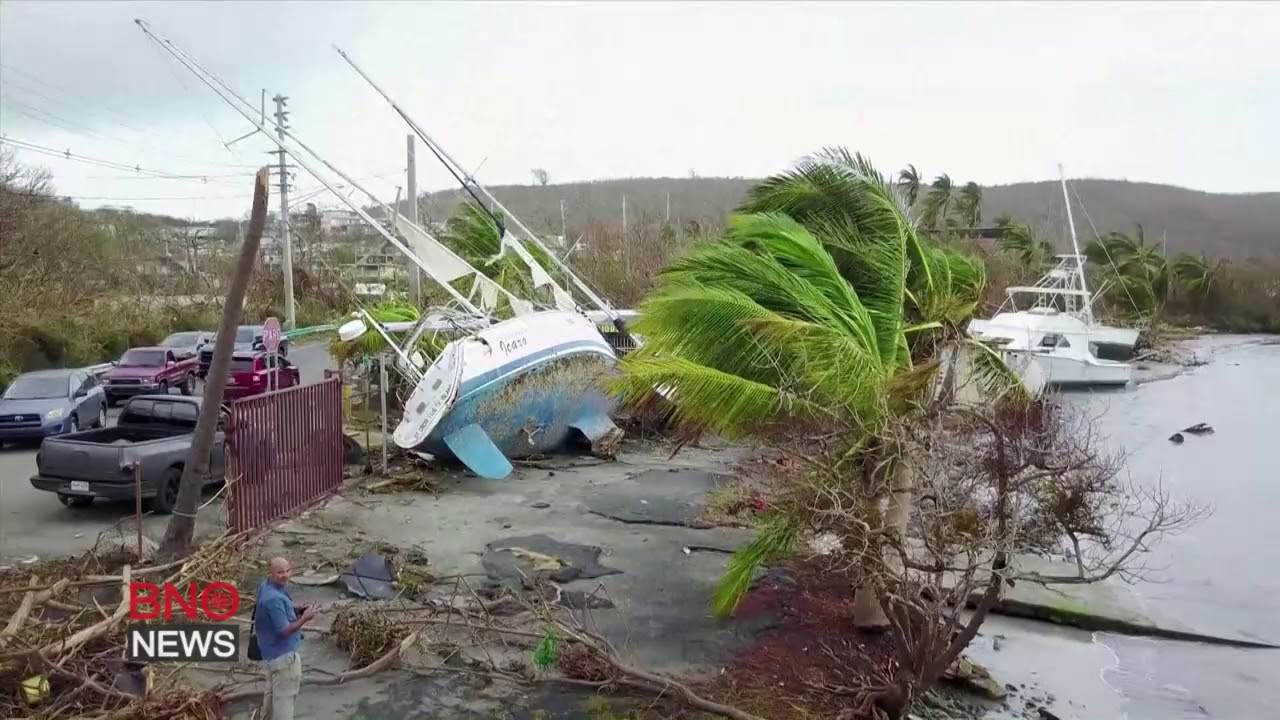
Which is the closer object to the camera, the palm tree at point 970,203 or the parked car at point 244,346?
the parked car at point 244,346

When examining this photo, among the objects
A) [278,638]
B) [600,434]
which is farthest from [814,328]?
[600,434]

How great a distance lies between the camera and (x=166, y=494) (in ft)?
43.3

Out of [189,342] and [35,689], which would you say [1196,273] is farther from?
[35,689]

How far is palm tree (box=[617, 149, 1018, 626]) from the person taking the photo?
8695 millimetres

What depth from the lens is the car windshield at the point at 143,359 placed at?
83.5 feet

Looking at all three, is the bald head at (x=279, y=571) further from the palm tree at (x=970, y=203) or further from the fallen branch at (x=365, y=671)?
the palm tree at (x=970, y=203)

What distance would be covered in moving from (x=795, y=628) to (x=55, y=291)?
93.2 feet

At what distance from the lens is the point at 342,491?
15461mm

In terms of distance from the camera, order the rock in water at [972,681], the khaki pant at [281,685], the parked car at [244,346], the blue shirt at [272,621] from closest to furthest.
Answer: the blue shirt at [272,621] < the khaki pant at [281,685] < the rock in water at [972,681] < the parked car at [244,346]

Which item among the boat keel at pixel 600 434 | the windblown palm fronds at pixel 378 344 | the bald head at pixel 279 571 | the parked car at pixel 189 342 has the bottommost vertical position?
the boat keel at pixel 600 434

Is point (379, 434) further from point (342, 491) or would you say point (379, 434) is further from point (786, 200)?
point (786, 200)

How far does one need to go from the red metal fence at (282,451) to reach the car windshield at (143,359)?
13181 mm

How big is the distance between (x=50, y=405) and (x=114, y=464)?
7894 millimetres

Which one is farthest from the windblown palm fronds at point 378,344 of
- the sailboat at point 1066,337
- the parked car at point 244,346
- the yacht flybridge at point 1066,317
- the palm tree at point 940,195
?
the palm tree at point 940,195
